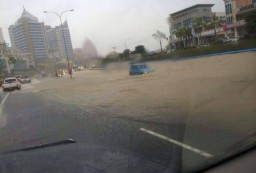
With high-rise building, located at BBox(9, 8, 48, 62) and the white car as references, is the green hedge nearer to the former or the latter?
high-rise building, located at BBox(9, 8, 48, 62)

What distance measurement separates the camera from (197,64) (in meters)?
6.99

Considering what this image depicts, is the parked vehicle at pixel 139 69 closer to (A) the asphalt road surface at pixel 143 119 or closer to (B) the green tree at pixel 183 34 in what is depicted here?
(A) the asphalt road surface at pixel 143 119

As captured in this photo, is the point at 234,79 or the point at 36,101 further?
the point at 36,101

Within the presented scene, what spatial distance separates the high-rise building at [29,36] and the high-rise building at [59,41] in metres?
0.08

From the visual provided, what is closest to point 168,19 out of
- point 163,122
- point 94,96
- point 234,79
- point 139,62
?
point 139,62

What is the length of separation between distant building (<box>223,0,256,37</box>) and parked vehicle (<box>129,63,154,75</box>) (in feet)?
4.78

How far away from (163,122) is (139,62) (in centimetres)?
112

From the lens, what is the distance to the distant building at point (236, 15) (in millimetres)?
5949

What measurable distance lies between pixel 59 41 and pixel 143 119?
2444 millimetres

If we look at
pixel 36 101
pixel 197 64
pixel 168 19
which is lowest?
pixel 36 101

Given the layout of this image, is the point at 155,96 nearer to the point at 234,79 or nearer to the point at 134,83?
the point at 134,83

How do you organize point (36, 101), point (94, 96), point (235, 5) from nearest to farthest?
point (235, 5) → point (94, 96) → point (36, 101)

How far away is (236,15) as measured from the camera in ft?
19.5

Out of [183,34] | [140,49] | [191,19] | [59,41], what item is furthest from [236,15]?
[59,41]
